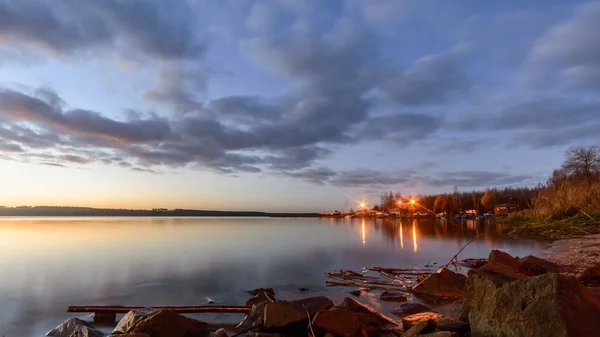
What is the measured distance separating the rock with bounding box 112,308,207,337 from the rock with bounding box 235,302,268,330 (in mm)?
955

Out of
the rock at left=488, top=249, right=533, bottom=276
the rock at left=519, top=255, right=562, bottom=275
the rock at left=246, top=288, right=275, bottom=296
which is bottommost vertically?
the rock at left=246, top=288, right=275, bottom=296

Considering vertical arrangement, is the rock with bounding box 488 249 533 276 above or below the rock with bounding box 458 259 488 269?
above

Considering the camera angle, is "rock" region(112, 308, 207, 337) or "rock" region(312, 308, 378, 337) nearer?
"rock" region(312, 308, 378, 337)

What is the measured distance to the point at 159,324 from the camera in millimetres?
7988

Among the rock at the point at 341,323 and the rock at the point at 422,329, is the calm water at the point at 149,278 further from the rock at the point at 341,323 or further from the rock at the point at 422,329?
the rock at the point at 422,329

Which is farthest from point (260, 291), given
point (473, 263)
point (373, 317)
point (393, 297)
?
point (473, 263)

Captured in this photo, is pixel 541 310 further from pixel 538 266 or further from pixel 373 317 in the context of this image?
pixel 538 266

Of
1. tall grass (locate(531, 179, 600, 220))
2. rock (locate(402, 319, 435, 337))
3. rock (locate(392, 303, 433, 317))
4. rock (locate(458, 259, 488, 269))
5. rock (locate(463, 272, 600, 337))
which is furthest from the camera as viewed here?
tall grass (locate(531, 179, 600, 220))

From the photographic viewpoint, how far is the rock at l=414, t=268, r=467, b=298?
12156 millimetres

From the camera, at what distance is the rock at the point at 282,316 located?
27.0ft

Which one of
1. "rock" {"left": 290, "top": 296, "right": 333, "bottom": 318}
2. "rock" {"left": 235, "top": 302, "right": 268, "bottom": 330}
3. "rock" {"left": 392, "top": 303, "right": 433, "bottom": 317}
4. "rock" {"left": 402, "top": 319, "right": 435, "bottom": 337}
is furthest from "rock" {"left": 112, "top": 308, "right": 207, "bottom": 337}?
"rock" {"left": 392, "top": 303, "right": 433, "bottom": 317}

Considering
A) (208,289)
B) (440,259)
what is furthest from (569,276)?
(440,259)

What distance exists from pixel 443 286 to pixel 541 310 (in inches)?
316

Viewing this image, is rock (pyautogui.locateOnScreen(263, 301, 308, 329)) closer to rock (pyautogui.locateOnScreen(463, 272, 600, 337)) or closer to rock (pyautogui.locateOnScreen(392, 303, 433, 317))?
rock (pyautogui.locateOnScreen(392, 303, 433, 317))
